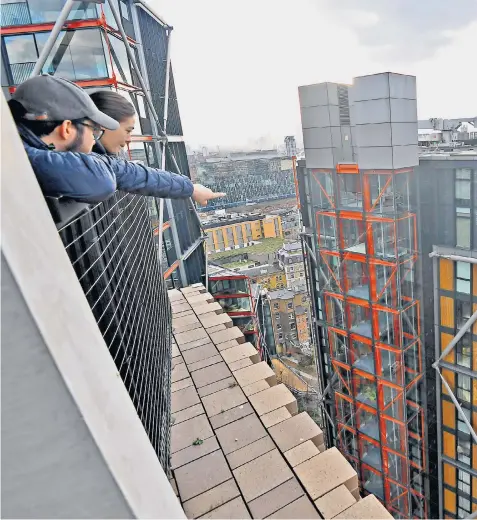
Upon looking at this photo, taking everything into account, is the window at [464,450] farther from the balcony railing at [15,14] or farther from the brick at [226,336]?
the balcony railing at [15,14]

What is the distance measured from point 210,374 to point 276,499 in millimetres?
2637

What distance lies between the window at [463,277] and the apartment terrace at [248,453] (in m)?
7.32

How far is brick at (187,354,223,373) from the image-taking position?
675 cm

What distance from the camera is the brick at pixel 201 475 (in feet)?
14.0

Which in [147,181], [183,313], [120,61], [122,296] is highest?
[120,61]

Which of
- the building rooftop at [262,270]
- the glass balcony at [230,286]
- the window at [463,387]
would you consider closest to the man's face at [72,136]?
the window at [463,387]

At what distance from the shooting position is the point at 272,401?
556 centimetres

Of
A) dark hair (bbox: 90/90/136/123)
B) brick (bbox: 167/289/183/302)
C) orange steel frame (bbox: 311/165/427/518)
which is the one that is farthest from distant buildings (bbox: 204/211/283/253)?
dark hair (bbox: 90/90/136/123)

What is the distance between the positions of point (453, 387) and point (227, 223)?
75.3 m

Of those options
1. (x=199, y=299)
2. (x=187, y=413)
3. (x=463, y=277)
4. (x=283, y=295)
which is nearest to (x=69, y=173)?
(x=187, y=413)

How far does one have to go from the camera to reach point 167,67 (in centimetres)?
1378

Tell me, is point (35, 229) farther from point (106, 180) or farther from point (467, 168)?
point (467, 168)

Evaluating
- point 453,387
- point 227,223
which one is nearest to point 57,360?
point 453,387

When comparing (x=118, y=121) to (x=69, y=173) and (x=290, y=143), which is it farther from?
(x=290, y=143)
